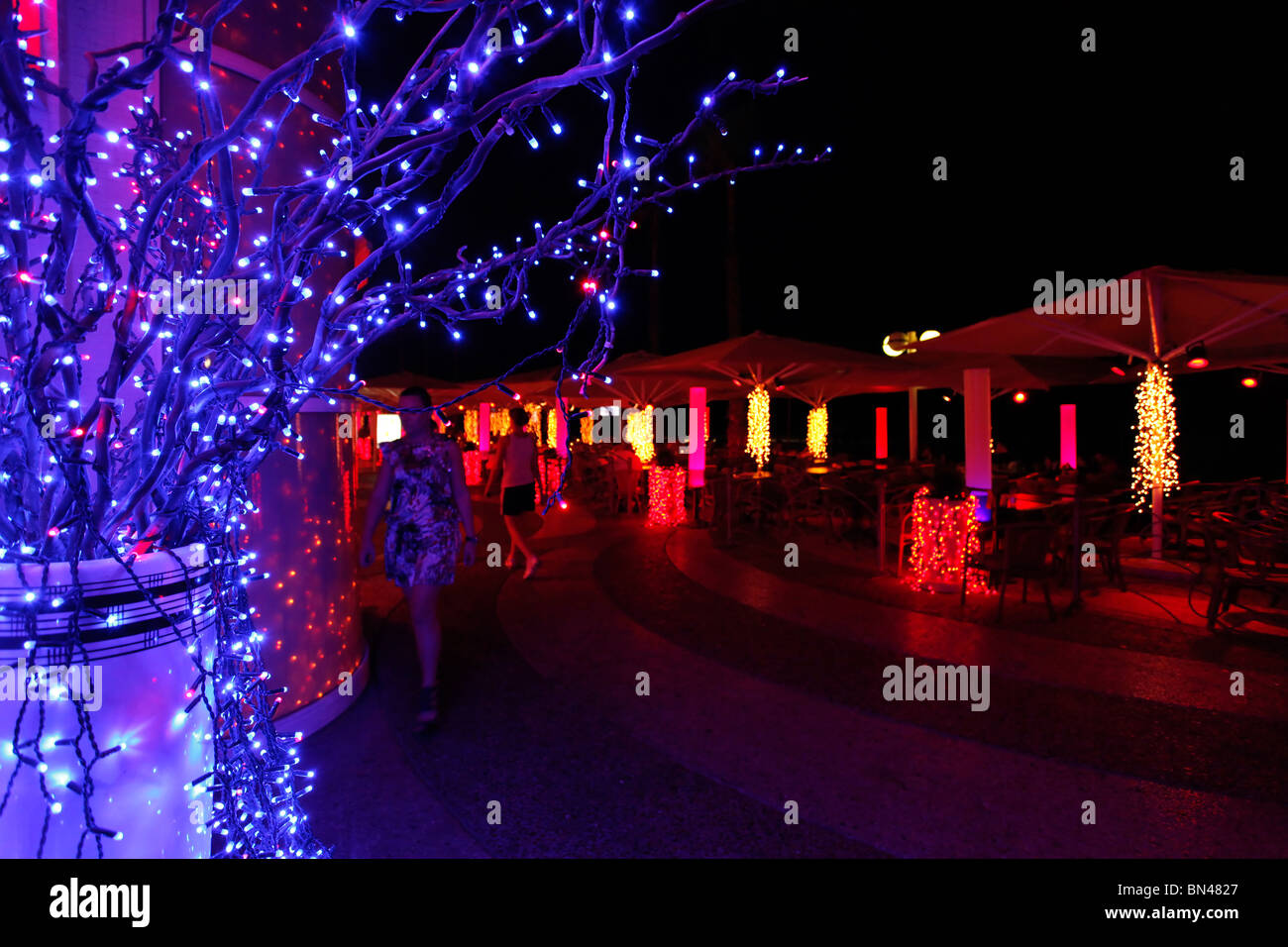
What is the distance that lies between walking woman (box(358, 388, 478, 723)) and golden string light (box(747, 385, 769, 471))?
825cm

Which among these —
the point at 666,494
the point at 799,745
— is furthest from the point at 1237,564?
the point at 666,494

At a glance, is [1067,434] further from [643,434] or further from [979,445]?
[643,434]

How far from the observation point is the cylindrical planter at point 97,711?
60.4 inches

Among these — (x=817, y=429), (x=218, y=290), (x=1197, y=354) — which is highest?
(x=1197, y=354)

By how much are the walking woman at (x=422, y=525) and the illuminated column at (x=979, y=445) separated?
5081 mm

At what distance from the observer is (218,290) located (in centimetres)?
173

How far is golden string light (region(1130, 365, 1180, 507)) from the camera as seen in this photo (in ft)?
26.3

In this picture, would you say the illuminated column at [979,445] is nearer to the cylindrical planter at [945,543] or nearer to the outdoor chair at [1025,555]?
the cylindrical planter at [945,543]

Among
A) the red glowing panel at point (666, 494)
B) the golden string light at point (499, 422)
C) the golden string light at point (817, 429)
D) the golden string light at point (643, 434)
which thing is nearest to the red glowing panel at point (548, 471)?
the golden string light at point (643, 434)

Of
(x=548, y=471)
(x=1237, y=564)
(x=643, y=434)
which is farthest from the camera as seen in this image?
(x=548, y=471)

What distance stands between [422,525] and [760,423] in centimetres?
891

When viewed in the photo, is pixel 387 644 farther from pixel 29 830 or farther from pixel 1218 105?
pixel 1218 105
